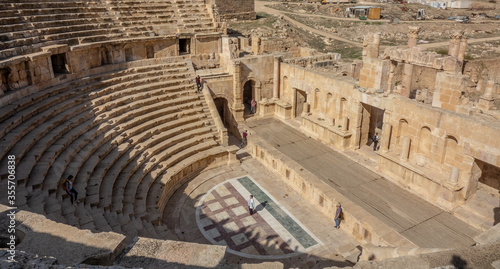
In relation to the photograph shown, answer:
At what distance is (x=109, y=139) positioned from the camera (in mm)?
14898

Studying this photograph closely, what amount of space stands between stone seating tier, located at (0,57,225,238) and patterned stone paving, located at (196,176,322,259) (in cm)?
203

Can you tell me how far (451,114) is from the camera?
12969mm

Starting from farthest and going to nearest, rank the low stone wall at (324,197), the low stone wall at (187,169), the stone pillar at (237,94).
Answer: the stone pillar at (237,94) → the low stone wall at (187,169) → the low stone wall at (324,197)

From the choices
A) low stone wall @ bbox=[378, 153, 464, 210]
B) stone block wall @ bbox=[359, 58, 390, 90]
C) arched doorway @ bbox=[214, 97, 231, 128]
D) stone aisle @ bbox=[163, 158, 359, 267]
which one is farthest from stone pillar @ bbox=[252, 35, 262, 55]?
low stone wall @ bbox=[378, 153, 464, 210]

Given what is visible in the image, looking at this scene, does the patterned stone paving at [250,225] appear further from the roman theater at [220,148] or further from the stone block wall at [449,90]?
the stone block wall at [449,90]

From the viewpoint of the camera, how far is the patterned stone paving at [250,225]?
40.2 ft

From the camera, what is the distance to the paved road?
11.9 meters

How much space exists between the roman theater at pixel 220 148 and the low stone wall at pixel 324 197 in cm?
6

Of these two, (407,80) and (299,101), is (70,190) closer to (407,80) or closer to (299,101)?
(299,101)

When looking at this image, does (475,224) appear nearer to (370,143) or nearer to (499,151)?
(499,151)

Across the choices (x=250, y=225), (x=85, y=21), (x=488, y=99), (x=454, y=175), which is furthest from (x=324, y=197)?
(x=85, y=21)

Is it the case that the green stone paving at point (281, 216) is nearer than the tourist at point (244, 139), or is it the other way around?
the green stone paving at point (281, 216)

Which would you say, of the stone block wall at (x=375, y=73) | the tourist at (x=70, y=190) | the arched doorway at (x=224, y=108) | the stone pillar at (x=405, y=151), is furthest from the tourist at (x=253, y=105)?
the tourist at (x=70, y=190)

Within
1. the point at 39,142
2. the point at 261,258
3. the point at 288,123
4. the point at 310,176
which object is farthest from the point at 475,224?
the point at 39,142
